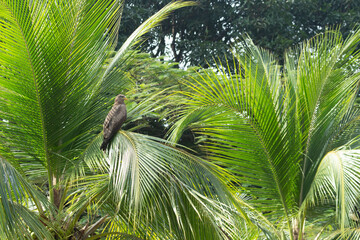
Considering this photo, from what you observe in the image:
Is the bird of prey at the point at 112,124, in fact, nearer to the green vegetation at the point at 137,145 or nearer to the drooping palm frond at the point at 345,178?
the green vegetation at the point at 137,145

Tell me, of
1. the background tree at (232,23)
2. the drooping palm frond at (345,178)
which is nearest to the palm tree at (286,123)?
the drooping palm frond at (345,178)

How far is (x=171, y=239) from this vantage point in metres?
3.82

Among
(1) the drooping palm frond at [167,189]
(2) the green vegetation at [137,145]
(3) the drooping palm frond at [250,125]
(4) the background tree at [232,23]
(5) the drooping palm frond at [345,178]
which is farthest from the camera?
(4) the background tree at [232,23]

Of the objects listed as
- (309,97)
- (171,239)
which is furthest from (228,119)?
(171,239)

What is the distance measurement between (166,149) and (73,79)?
3.40 feet

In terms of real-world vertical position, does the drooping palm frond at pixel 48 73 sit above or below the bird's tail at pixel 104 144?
above

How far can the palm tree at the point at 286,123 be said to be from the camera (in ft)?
15.0

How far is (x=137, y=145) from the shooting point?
3.54m

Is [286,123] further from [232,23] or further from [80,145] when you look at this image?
[232,23]

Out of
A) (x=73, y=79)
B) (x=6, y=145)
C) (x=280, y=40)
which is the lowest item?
(x=6, y=145)

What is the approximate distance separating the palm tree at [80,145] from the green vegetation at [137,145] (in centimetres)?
1

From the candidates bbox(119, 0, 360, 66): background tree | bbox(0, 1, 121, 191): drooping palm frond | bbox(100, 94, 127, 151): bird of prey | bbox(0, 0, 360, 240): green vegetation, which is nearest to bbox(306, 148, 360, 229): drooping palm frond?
bbox(0, 0, 360, 240): green vegetation

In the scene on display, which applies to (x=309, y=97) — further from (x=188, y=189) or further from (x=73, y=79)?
(x=73, y=79)

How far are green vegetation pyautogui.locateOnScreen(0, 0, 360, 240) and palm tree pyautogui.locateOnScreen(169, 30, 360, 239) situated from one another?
0.01 meters
